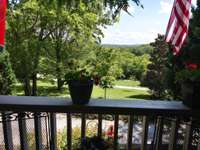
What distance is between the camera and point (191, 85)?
1.60 meters

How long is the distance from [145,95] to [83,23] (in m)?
5.79

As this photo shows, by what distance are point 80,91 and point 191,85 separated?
2.13 ft

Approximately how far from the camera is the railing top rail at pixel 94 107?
61.3 inches

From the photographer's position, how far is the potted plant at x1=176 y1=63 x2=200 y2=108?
5.19 feet

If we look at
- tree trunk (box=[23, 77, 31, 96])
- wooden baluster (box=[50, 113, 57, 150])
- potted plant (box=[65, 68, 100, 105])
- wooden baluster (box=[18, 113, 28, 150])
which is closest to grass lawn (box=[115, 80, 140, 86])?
tree trunk (box=[23, 77, 31, 96])

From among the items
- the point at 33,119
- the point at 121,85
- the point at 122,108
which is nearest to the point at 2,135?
the point at 33,119

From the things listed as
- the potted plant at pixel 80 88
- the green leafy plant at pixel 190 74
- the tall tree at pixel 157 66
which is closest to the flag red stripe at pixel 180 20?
the green leafy plant at pixel 190 74

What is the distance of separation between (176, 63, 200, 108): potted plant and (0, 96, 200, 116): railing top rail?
45 millimetres

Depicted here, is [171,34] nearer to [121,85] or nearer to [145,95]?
[145,95]

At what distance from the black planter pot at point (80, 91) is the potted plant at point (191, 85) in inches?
22.6

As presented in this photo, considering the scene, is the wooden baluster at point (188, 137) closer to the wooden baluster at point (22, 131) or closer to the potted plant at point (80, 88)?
the potted plant at point (80, 88)

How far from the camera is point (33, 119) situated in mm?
1700

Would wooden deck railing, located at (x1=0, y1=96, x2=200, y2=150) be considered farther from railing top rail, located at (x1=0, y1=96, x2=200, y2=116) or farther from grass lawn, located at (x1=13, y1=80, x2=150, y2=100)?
grass lawn, located at (x1=13, y1=80, x2=150, y2=100)

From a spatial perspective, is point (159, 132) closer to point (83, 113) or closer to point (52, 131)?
point (83, 113)
